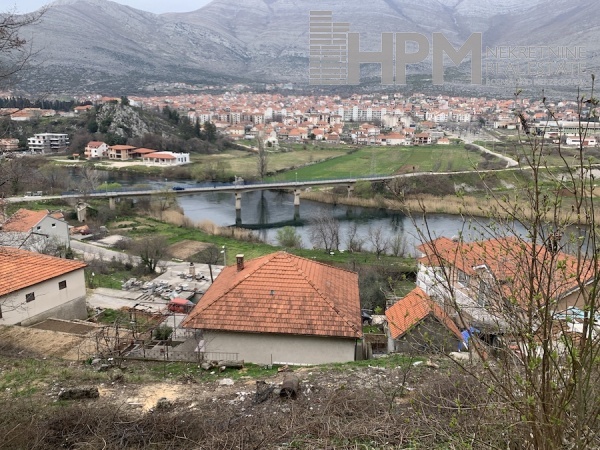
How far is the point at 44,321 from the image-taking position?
414 inches

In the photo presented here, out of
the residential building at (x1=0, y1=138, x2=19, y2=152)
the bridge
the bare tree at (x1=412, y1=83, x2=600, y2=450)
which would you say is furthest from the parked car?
the bridge

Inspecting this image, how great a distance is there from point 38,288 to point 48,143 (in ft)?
172

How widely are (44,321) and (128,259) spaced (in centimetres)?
1003

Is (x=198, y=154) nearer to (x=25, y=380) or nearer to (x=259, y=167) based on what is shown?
(x=259, y=167)

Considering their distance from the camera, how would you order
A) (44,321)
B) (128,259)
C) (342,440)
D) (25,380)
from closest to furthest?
(342,440) < (25,380) < (44,321) < (128,259)

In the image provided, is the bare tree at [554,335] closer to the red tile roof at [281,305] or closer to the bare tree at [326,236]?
the red tile roof at [281,305]

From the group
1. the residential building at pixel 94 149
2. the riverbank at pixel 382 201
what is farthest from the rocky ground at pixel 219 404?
the residential building at pixel 94 149

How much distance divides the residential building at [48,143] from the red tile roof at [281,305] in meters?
54.3

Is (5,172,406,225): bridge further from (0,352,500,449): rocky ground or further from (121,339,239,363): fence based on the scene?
(0,352,500,449): rocky ground

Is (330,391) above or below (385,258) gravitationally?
above

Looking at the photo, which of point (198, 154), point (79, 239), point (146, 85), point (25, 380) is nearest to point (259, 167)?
point (198, 154)
